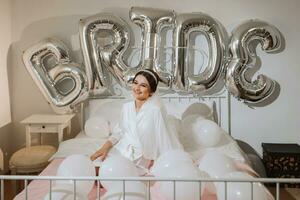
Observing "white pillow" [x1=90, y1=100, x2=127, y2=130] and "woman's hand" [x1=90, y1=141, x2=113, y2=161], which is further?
"white pillow" [x1=90, y1=100, x2=127, y2=130]

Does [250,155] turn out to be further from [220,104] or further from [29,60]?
[29,60]

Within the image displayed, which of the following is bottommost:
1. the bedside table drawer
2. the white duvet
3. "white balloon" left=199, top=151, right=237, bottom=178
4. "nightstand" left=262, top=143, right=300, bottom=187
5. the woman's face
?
A: "nightstand" left=262, top=143, right=300, bottom=187

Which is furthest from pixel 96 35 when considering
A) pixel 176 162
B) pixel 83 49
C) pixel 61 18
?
pixel 176 162

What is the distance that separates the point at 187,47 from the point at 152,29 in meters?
0.38

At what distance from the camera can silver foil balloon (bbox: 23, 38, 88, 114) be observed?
358 cm

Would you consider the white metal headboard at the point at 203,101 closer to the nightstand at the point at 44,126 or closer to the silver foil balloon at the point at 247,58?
the silver foil balloon at the point at 247,58

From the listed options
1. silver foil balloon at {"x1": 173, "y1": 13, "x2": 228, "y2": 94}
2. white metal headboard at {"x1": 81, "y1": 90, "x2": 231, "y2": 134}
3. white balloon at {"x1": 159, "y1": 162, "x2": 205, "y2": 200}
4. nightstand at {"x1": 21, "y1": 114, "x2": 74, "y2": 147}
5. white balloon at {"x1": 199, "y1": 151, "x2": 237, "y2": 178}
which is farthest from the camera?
white metal headboard at {"x1": 81, "y1": 90, "x2": 231, "y2": 134}

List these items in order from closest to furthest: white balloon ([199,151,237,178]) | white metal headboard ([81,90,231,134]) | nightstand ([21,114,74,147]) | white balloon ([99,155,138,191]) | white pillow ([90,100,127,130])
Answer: white balloon ([99,155,138,191]) → white balloon ([199,151,237,178]) → nightstand ([21,114,74,147]) → white pillow ([90,100,127,130]) → white metal headboard ([81,90,231,134])

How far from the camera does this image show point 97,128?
3.45m

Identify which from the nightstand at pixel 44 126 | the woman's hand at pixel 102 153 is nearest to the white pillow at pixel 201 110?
the woman's hand at pixel 102 153

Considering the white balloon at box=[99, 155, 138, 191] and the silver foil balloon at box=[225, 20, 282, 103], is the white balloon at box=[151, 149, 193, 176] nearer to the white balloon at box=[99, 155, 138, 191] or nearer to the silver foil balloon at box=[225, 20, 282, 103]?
the white balloon at box=[99, 155, 138, 191]

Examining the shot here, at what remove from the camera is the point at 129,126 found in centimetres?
284

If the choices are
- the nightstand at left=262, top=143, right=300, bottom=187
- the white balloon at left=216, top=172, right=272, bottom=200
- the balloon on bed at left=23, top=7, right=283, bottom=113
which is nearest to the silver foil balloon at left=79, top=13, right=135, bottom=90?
the balloon on bed at left=23, top=7, right=283, bottom=113

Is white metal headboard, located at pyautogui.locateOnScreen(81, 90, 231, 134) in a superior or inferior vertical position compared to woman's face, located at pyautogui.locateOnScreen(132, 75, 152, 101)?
inferior
